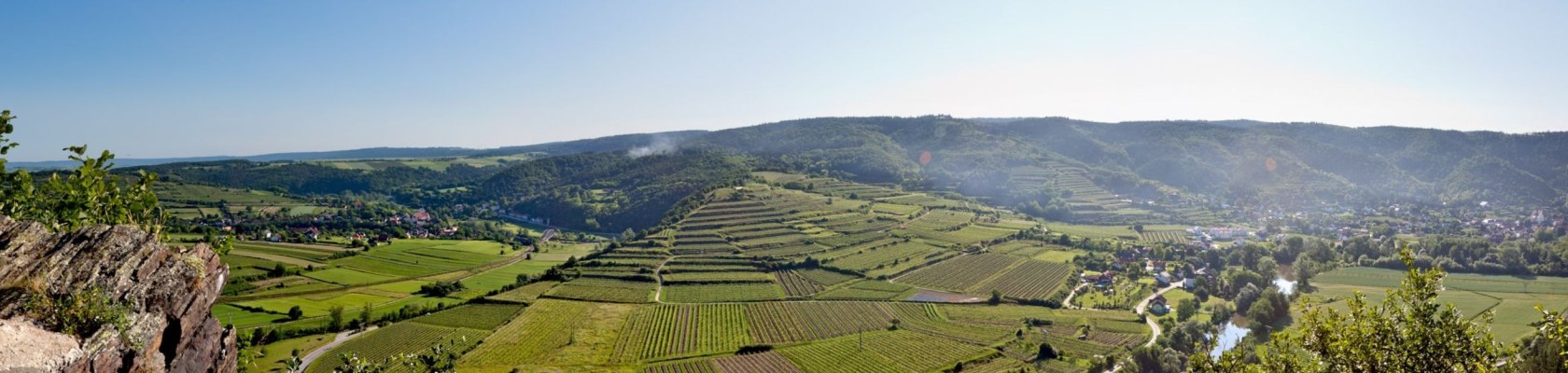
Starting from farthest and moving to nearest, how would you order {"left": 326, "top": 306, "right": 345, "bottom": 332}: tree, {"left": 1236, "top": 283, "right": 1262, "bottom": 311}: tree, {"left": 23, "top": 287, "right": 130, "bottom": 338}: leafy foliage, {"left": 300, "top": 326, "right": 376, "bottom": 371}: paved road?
1. {"left": 1236, "top": 283, "right": 1262, "bottom": 311}: tree
2. {"left": 326, "top": 306, "right": 345, "bottom": 332}: tree
3. {"left": 300, "top": 326, "right": 376, "bottom": 371}: paved road
4. {"left": 23, "top": 287, "right": 130, "bottom": 338}: leafy foliage

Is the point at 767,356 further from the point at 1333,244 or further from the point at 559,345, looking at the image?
the point at 1333,244

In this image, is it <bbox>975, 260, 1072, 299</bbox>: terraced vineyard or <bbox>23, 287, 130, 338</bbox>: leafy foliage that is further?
<bbox>975, 260, 1072, 299</bbox>: terraced vineyard

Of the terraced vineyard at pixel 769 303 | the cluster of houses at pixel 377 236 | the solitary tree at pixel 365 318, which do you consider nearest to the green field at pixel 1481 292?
the terraced vineyard at pixel 769 303

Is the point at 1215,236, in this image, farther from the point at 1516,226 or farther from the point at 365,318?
the point at 365,318

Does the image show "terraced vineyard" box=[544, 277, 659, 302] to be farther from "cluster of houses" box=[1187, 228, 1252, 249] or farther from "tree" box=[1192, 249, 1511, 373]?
"cluster of houses" box=[1187, 228, 1252, 249]

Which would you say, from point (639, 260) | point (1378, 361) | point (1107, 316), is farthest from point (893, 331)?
point (1378, 361)

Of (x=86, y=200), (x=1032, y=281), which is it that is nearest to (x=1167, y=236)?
(x=1032, y=281)

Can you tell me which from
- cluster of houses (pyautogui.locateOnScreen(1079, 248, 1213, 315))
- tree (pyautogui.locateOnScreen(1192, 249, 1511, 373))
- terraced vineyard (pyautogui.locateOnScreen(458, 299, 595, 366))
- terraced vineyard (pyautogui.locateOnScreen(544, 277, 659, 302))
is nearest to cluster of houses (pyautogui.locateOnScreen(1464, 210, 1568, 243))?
cluster of houses (pyautogui.locateOnScreen(1079, 248, 1213, 315))
